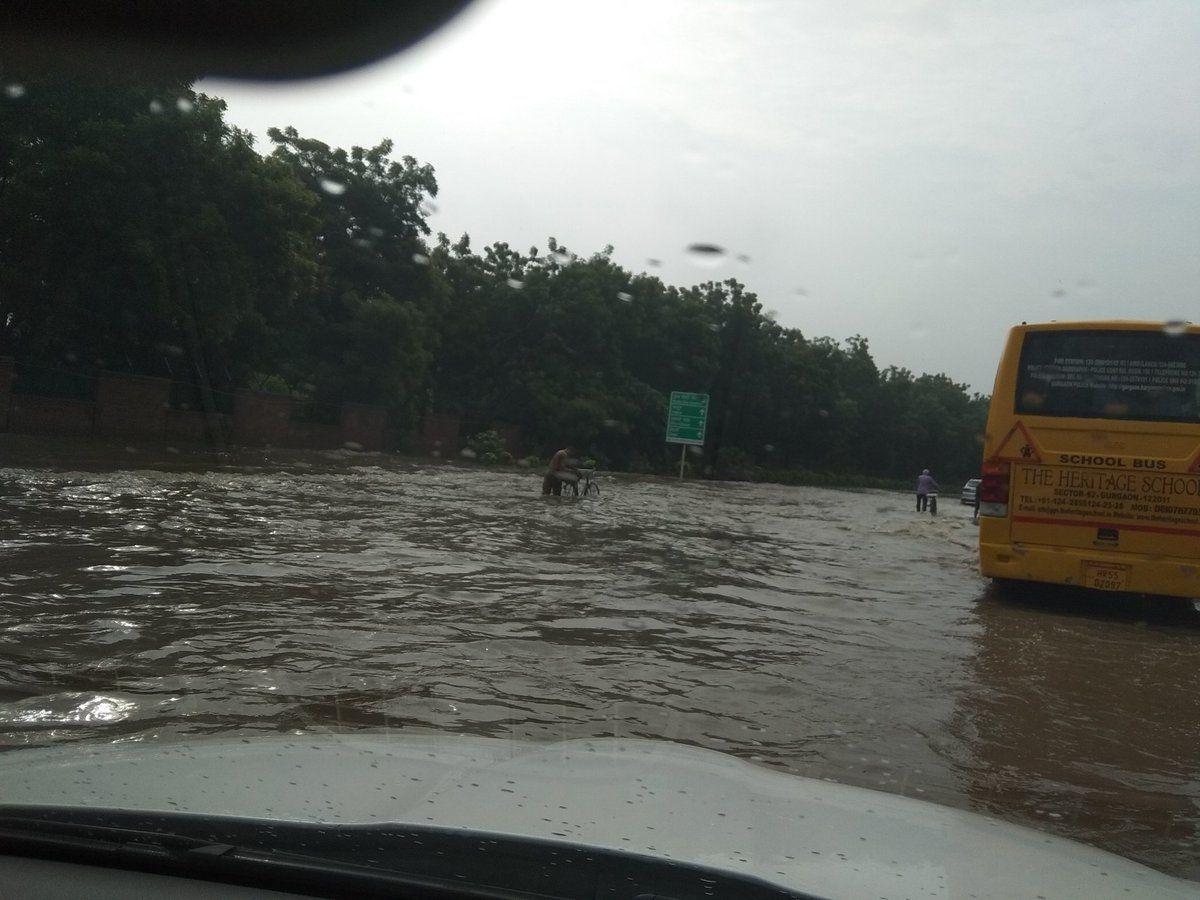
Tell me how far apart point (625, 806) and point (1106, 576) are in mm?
8819

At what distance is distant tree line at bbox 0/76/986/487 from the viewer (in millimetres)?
24938

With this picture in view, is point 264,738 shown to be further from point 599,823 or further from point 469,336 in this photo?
point 469,336

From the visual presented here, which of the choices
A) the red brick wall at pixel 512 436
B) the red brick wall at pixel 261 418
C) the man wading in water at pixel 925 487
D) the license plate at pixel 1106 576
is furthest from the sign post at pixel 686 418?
the license plate at pixel 1106 576

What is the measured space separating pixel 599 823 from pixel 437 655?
4.22 metres

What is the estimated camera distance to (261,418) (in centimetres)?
3509

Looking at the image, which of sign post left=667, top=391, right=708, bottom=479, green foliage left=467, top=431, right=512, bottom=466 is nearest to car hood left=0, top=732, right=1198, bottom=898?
green foliage left=467, top=431, right=512, bottom=466

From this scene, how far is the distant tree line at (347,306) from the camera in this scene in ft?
81.8

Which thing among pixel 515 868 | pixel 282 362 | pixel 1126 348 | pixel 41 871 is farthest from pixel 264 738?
pixel 282 362

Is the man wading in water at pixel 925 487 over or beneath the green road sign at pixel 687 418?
beneath

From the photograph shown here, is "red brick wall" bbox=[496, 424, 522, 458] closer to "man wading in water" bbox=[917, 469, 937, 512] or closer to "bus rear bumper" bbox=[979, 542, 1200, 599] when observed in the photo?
"man wading in water" bbox=[917, 469, 937, 512]

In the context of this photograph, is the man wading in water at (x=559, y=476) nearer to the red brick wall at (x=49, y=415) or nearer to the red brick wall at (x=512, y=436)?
the red brick wall at (x=49, y=415)

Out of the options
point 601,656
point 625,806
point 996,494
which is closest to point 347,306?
point 996,494

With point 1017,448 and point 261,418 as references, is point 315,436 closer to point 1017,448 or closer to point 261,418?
point 261,418

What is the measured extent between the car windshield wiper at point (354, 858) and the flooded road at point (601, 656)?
8.00 ft
